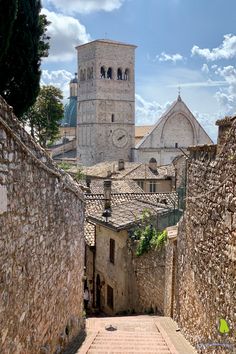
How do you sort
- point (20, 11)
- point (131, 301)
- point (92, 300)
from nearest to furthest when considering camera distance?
1. point (20, 11)
2. point (131, 301)
3. point (92, 300)

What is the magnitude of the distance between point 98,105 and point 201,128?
1710cm

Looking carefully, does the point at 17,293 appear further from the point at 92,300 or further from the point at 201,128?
the point at 201,128

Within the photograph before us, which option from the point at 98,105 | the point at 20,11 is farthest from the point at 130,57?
the point at 20,11

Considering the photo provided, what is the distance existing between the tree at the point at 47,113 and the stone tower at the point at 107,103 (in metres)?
31.0

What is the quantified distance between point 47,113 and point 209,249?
112 ft

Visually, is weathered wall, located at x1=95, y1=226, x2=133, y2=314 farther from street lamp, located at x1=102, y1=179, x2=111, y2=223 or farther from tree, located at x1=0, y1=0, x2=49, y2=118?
tree, located at x1=0, y1=0, x2=49, y2=118

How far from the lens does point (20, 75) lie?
14.5 m

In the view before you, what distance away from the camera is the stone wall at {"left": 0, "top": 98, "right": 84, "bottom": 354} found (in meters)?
5.45

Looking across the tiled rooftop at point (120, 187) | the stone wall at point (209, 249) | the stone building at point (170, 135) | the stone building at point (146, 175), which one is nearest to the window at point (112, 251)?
the stone wall at point (209, 249)

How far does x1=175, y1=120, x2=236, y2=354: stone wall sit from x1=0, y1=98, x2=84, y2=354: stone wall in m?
2.74

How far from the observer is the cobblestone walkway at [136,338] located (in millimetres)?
10220

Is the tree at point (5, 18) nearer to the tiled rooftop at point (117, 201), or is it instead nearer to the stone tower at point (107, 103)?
the tiled rooftop at point (117, 201)

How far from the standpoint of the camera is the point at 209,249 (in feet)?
28.1

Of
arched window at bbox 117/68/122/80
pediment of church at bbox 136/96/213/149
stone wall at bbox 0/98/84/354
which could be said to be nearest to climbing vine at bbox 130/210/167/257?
stone wall at bbox 0/98/84/354
